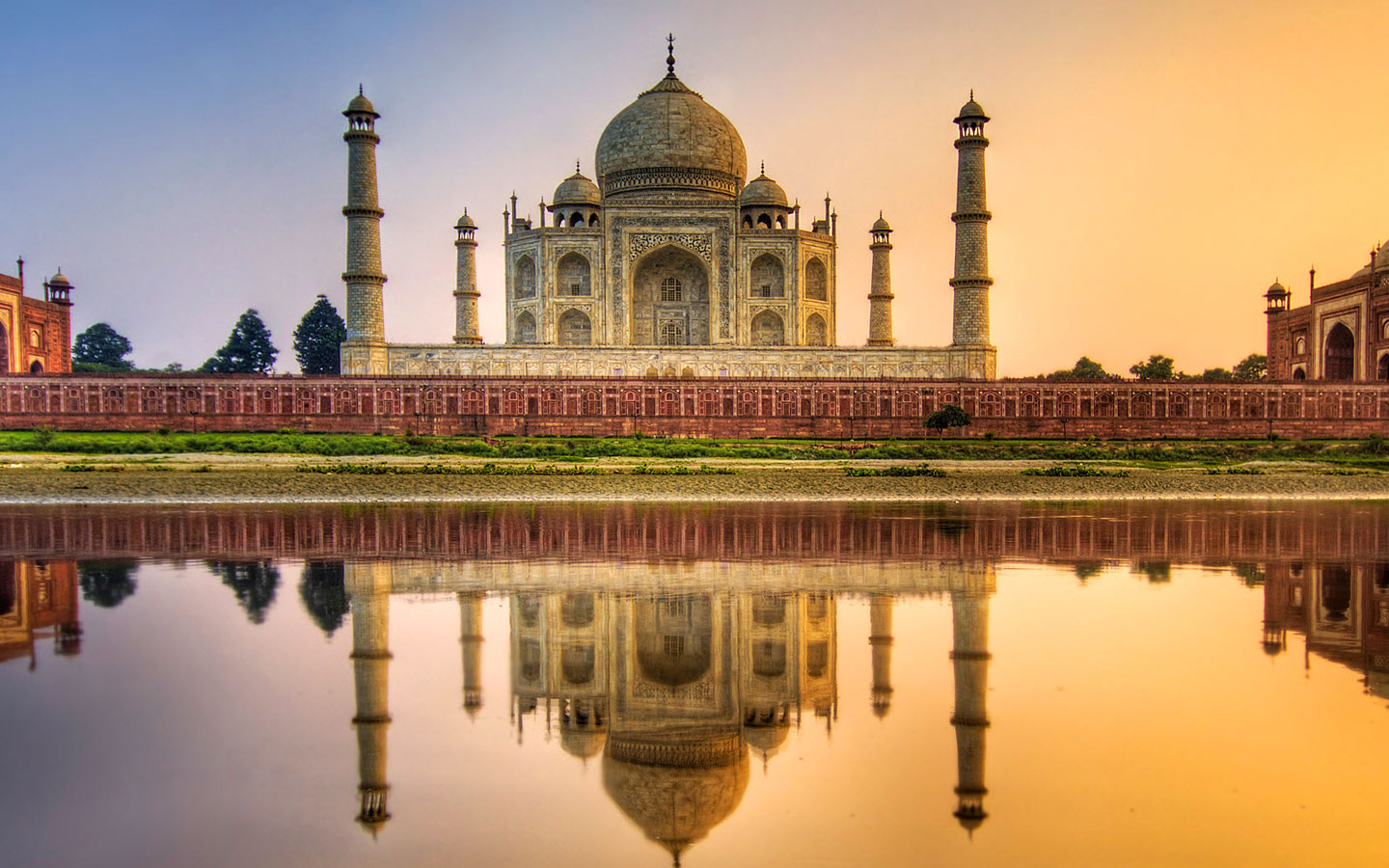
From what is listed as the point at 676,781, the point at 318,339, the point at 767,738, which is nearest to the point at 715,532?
the point at 767,738

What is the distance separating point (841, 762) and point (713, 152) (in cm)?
4347

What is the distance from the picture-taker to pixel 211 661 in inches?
283

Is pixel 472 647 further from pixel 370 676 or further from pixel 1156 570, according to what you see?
pixel 1156 570

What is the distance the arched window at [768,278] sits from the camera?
45.3m

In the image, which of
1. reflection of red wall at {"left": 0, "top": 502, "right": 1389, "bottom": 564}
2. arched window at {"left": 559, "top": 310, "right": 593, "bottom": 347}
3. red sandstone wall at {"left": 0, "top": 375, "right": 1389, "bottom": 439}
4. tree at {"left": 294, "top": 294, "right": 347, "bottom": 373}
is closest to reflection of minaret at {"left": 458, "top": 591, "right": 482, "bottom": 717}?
reflection of red wall at {"left": 0, "top": 502, "right": 1389, "bottom": 564}

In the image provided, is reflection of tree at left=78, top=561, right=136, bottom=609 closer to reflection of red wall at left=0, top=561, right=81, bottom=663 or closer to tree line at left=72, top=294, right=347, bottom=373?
reflection of red wall at left=0, top=561, right=81, bottom=663

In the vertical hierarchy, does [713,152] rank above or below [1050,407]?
above

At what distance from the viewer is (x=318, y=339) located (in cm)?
5503

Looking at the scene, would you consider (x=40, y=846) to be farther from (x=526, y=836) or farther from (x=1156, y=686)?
(x=1156, y=686)

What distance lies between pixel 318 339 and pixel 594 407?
2512 cm

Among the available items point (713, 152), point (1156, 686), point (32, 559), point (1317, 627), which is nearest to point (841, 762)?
point (1156, 686)

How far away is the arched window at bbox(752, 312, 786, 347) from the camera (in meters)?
44.9

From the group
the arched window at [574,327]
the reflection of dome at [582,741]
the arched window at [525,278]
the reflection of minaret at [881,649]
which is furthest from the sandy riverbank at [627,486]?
the arched window at [525,278]

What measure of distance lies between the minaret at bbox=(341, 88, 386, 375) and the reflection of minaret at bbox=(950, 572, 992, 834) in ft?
107
